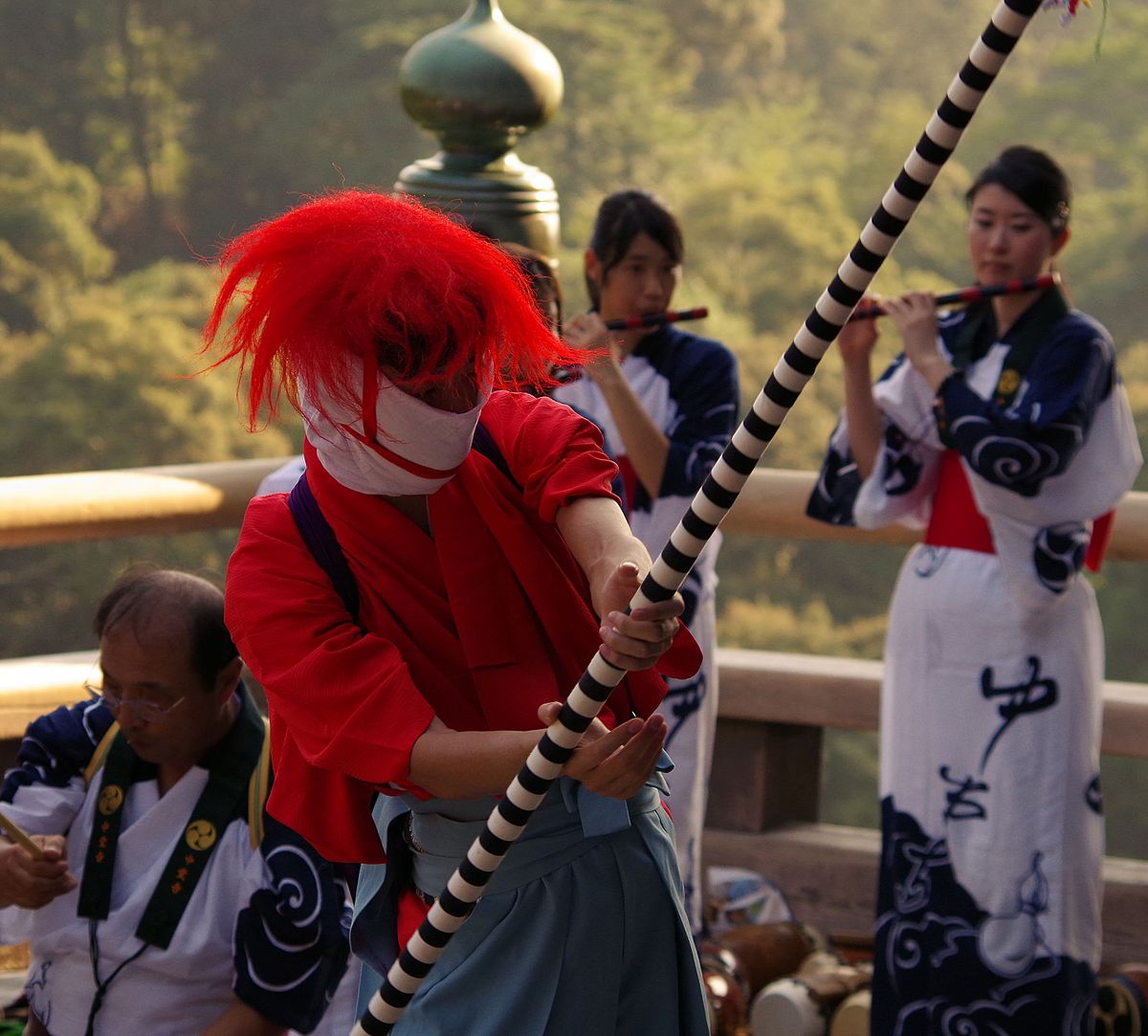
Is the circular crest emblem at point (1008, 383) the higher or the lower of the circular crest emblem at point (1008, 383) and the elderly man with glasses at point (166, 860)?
the higher

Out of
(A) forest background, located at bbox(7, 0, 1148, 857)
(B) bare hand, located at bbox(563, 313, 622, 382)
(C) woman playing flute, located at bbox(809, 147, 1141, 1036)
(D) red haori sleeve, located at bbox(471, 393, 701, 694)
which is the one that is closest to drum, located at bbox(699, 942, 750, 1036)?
(C) woman playing flute, located at bbox(809, 147, 1141, 1036)

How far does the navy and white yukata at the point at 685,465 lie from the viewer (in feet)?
9.93

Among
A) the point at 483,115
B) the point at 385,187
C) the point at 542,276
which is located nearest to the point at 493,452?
the point at 542,276

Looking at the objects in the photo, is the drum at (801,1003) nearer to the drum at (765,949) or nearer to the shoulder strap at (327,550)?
the drum at (765,949)

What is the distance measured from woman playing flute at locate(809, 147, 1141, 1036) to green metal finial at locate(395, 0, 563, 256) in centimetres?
63

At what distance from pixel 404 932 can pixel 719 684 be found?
2126mm

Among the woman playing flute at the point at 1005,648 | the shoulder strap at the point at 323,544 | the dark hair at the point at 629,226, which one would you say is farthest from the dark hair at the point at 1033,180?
the shoulder strap at the point at 323,544

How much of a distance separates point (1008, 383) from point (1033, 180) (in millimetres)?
338

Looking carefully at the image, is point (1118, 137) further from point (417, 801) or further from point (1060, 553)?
point (417, 801)

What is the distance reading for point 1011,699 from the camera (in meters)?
2.85

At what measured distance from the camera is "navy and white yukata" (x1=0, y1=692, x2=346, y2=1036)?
1998 millimetres

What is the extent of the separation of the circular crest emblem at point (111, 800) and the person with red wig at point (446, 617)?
58 centimetres

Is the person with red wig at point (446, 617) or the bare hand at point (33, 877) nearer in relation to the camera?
the person with red wig at point (446, 617)

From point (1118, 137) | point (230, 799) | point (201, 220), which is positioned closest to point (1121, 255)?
point (1118, 137)
